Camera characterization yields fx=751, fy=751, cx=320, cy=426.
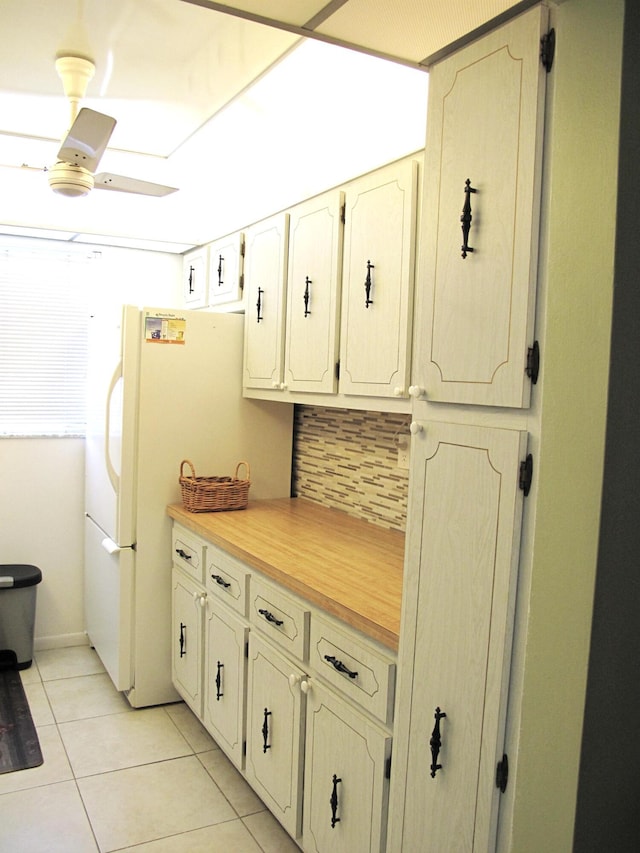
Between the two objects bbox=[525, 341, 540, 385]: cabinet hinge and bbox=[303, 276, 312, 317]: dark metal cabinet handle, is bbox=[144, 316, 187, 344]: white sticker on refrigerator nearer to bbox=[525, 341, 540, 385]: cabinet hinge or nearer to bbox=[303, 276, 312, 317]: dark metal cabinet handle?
bbox=[303, 276, 312, 317]: dark metal cabinet handle

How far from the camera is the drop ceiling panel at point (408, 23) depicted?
1381mm

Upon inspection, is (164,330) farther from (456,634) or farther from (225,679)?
(456,634)

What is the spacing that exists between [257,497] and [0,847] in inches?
68.7

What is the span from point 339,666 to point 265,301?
5.74 ft

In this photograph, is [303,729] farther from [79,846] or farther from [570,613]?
[570,613]

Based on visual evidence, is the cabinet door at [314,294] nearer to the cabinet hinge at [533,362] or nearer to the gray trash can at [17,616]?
the cabinet hinge at [533,362]

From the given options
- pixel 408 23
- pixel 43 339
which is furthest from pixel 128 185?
pixel 43 339

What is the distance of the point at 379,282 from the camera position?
2434mm

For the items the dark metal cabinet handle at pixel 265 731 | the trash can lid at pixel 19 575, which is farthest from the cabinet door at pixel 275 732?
the trash can lid at pixel 19 575

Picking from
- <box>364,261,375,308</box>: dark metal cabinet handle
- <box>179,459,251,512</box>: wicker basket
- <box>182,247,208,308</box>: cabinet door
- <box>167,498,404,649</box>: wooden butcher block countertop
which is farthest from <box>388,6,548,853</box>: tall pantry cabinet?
<box>182,247,208,308</box>: cabinet door

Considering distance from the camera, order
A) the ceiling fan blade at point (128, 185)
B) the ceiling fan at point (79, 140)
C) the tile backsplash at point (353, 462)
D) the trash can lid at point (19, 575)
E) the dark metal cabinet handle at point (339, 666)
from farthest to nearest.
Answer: the trash can lid at point (19, 575) → the tile backsplash at point (353, 462) → the ceiling fan blade at point (128, 185) → the ceiling fan at point (79, 140) → the dark metal cabinet handle at point (339, 666)

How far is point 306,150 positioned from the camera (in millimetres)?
2516

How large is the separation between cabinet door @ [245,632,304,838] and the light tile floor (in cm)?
18

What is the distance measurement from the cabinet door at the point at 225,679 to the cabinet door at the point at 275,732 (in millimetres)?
69
